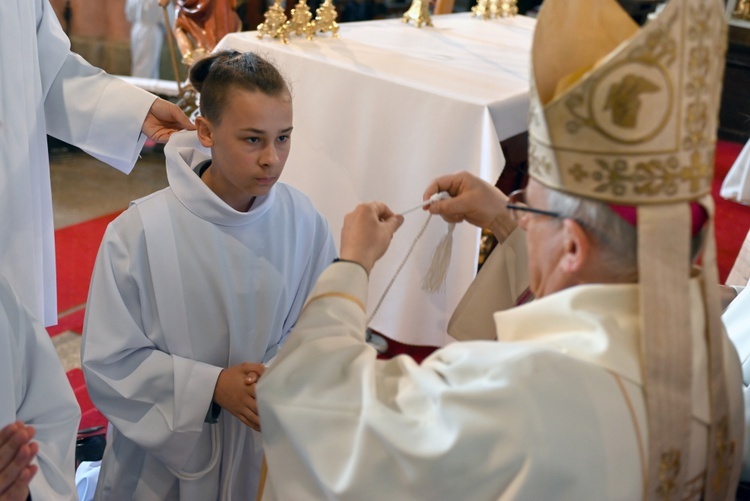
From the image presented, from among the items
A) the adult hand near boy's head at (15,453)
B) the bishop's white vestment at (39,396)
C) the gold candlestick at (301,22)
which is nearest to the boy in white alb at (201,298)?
the bishop's white vestment at (39,396)

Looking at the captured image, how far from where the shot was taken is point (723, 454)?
4.23 ft

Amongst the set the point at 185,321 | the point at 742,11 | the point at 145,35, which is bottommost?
the point at 145,35

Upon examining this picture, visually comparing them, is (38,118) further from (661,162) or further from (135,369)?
(661,162)

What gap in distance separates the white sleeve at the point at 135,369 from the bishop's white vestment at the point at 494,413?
0.63 m

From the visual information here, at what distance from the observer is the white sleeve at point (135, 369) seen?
6.33 ft

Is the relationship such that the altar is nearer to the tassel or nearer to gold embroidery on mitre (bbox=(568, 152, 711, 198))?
the tassel

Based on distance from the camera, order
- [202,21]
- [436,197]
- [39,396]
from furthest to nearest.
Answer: [202,21] < [436,197] < [39,396]

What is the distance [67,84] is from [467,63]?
1.85 metres

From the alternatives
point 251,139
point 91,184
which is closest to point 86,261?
point 91,184

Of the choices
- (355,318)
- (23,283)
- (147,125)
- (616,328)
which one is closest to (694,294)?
(616,328)

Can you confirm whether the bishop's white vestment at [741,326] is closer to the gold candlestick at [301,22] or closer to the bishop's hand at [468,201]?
the bishop's hand at [468,201]

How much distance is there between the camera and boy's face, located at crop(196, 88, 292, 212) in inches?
78.6

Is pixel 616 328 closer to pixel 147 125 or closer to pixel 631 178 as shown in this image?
pixel 631 178

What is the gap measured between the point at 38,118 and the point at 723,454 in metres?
2.22
